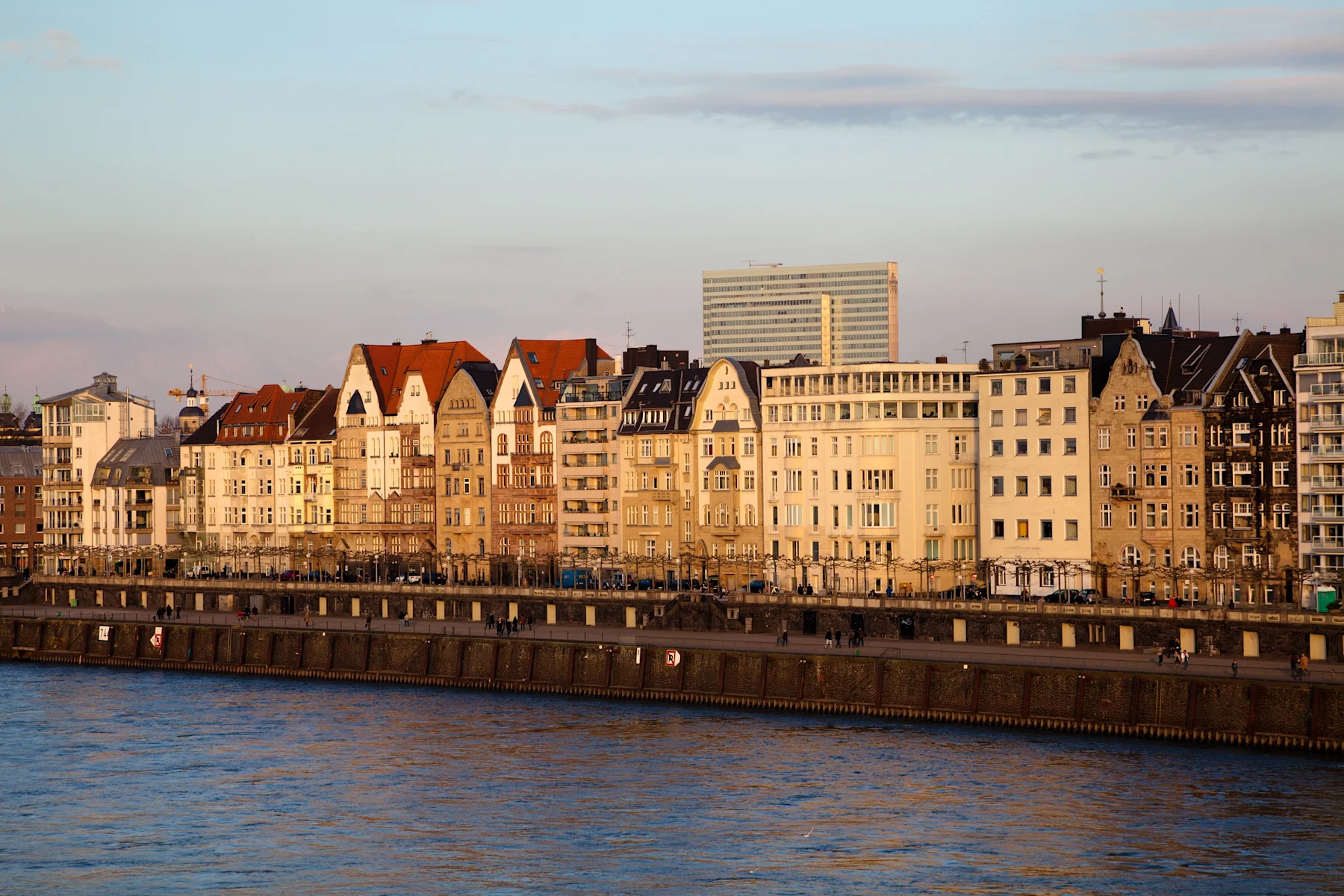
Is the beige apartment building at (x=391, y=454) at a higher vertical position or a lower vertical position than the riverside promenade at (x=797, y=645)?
higher

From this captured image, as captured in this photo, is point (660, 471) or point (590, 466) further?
point (590, 466)

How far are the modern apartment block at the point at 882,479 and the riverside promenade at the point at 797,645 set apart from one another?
38.7ft

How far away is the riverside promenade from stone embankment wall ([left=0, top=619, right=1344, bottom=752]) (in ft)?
3.44

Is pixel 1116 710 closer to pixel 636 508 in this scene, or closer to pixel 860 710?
pixel 860 710

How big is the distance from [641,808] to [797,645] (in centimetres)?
3515

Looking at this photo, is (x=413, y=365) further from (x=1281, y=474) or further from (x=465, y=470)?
(x=1281, y=474)

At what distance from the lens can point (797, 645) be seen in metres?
119

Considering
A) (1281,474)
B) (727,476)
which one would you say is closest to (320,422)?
(727,476)

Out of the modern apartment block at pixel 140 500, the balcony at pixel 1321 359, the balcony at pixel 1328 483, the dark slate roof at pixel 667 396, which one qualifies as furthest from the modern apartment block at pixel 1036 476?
the modern apartment block at pixel 140 500

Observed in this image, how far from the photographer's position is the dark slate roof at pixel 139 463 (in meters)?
192

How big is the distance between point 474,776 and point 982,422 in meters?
53.6

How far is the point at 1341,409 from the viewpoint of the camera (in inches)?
4665

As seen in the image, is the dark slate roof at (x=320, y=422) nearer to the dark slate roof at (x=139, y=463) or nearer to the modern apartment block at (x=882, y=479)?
the dark slate roof at (x=139, y=463)

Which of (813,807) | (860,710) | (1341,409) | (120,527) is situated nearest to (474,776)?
(813,807)
